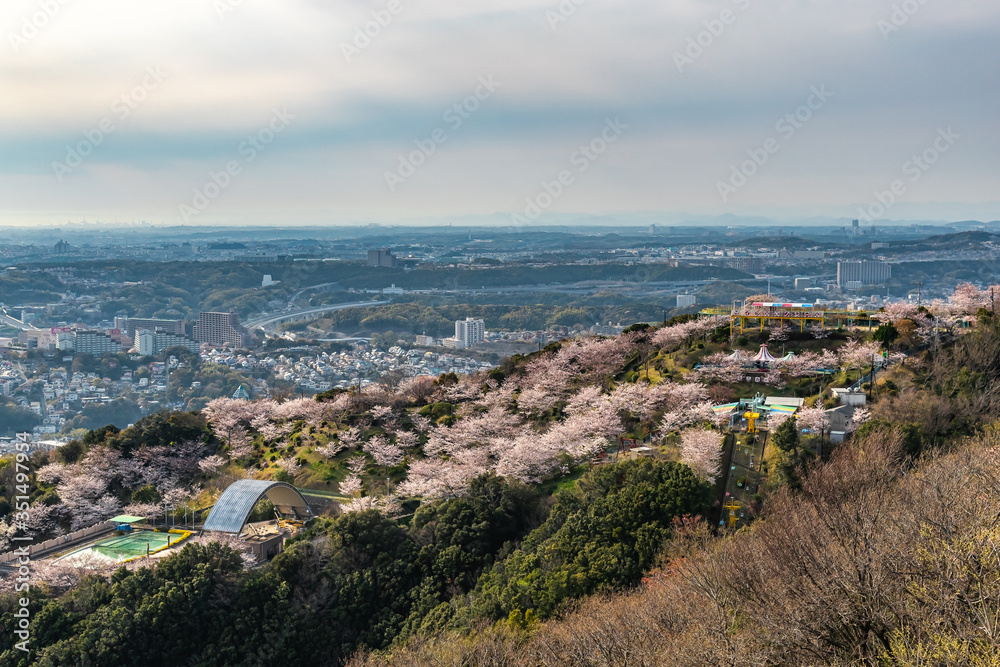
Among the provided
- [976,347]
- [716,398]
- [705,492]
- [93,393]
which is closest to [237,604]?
[705,492]

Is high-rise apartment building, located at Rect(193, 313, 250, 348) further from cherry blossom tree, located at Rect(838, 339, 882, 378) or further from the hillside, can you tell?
cherry blossom tree, located at Rect(838, 339, 882, 378)

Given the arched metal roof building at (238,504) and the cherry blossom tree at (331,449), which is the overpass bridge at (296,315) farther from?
the arched metal roof building at (238,504)

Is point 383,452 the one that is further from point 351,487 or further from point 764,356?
point 764,356

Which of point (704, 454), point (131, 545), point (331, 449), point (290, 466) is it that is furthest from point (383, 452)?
point (704, 454)

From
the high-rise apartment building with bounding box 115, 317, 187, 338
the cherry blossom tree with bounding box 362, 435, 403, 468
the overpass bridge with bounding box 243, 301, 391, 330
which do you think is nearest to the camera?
the cherry blossom tree with bounding box 362, 435, 403, 468

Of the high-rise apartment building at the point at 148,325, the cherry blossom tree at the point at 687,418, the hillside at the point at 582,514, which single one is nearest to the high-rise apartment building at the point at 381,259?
the high-rise apartment building at the point at 148,325

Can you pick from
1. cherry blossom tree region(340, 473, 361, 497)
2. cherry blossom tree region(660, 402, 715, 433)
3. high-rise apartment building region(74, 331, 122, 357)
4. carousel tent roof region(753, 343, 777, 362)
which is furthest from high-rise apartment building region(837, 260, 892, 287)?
cherry blossom tree region(340, 473, 361, 497)

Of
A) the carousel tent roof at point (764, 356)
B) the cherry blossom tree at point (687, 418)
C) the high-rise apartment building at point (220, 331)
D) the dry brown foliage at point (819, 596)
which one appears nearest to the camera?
the dry brown foliage at point (819, 596)

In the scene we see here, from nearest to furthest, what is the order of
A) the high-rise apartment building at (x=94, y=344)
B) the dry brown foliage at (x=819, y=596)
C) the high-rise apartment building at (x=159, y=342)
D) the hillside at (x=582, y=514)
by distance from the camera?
the dry brown foliage at (x=819, y=596) < the hillside at (x=582, y=514) < the high-rise apartment building at (x=94, y=344) < the high-rise apartment building at (x=159, y=342)
